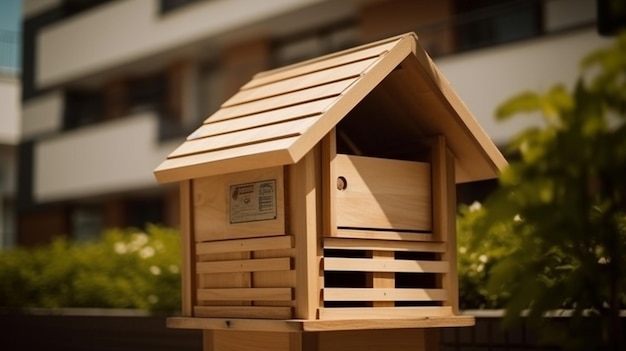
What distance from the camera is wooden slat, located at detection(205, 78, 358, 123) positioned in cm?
448

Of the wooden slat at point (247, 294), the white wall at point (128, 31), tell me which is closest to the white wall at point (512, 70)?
the white wall at point (128, 31)

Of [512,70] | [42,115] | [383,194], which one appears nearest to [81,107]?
[42,115]

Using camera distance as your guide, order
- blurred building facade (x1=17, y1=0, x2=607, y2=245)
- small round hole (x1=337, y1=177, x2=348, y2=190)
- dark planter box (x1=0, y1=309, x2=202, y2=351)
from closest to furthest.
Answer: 1. small round hole (x1=337, y1=177, x2=348, y2=190)
2. dark planter box (x1=0, y1=309, x2=202, y2=351)
3. blurred building facade (x1=17, y1=0, x2=607, y2=245)

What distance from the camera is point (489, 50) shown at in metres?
14.5

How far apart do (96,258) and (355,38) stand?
9383 millimetres

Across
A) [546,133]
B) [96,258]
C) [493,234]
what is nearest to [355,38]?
[96,258]

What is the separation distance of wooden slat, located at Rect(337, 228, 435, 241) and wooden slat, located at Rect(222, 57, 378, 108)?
682mm

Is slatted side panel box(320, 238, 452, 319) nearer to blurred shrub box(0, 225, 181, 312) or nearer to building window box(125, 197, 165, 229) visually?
blurred shrub box(0, 225, 181, 312)

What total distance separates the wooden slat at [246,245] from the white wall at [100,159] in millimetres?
16192

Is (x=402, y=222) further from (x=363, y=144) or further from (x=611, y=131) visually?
(x=611, y=131)

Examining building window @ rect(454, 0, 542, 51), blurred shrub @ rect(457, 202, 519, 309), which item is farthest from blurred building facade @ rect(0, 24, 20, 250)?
blurred shrub @ rect(457, 202, 519, 309)

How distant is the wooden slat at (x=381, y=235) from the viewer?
4.43m

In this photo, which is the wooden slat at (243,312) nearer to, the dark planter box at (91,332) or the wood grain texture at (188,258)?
the wood grain texture at (188,258)

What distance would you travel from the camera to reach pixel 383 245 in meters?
4.58
